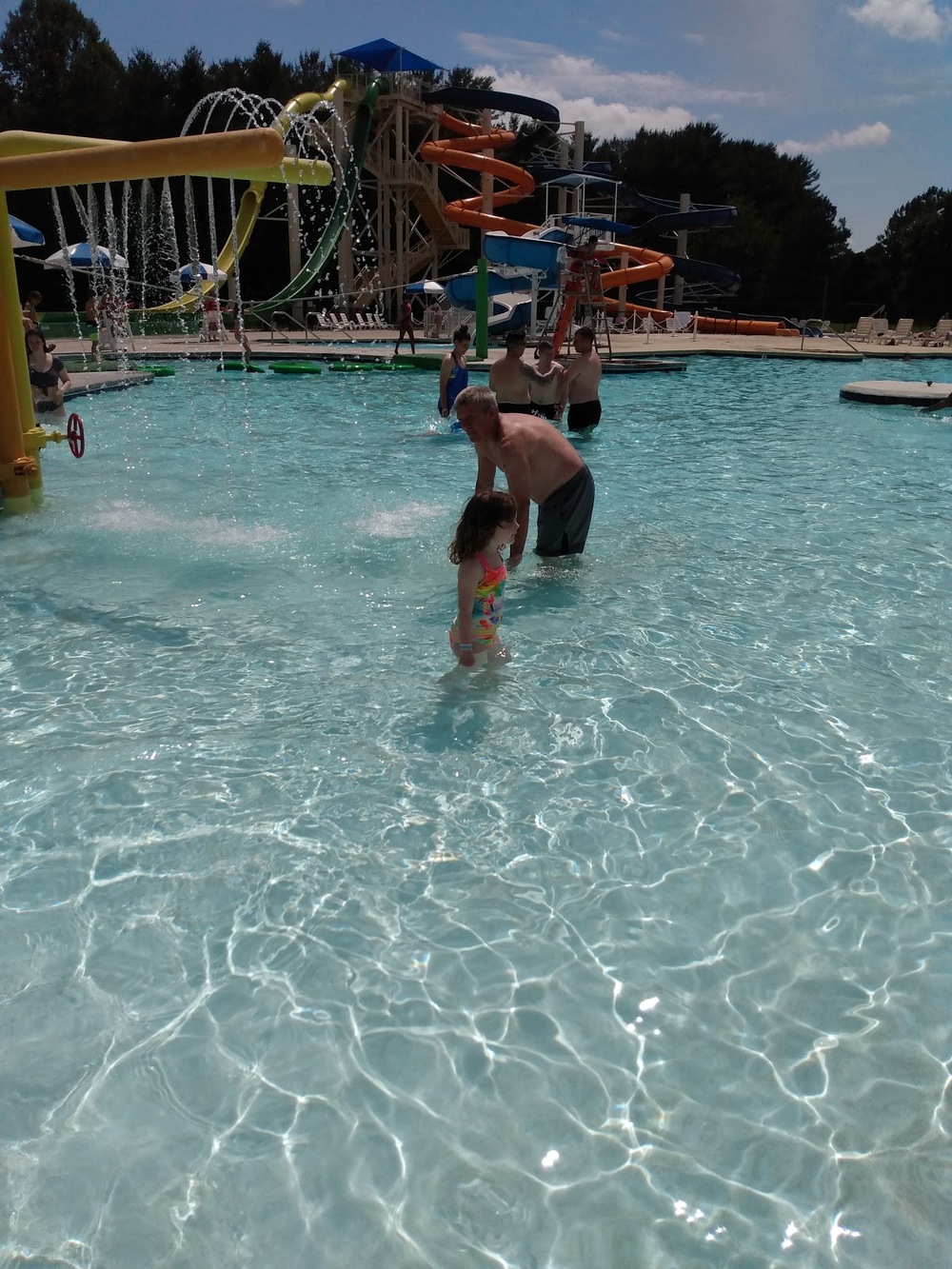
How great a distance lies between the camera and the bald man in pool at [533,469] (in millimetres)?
4582

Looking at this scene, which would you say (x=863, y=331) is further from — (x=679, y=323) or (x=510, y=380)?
(x=510, y=380)

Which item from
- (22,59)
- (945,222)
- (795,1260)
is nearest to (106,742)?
(795,1260)

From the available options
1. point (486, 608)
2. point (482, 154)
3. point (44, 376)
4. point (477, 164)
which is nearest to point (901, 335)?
point (477, 164)

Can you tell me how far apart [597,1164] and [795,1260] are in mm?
433

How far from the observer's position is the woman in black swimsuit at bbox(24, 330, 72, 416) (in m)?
8.86

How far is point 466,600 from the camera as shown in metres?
3.81

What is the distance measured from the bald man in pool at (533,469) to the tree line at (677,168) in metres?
29.7

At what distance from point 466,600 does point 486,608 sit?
0.18m

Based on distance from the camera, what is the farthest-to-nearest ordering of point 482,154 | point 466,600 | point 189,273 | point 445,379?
point 482,154
point 189,273
point 445,379
point 466,600

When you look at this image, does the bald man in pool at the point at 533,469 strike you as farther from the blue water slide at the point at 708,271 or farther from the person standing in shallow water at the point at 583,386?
the blue water slide at the point at 708,271

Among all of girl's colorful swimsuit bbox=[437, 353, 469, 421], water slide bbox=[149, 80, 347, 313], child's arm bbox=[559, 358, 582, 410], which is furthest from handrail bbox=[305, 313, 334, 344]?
child's arm bbox=[559, 358, 582, 410]

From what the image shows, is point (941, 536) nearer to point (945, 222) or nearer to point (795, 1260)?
point (795, 1260)

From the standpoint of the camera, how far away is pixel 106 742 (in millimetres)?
3850

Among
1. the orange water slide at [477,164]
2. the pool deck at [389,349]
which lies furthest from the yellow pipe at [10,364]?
the orange water slide at [477,164]
